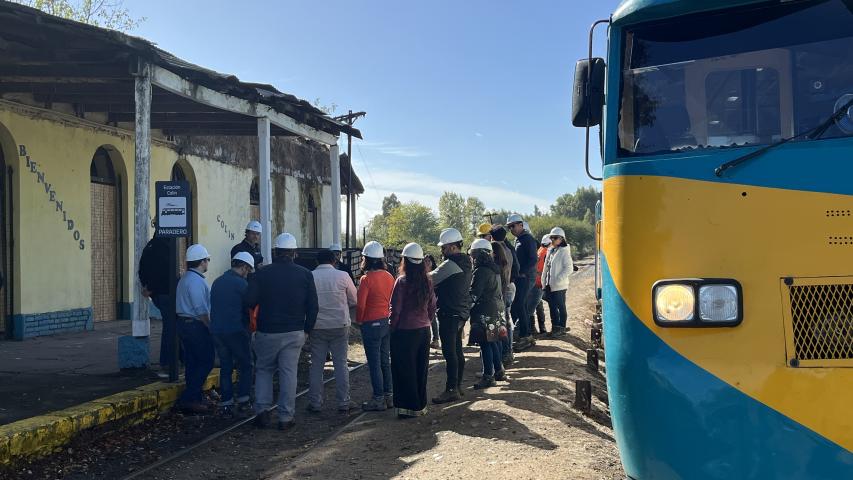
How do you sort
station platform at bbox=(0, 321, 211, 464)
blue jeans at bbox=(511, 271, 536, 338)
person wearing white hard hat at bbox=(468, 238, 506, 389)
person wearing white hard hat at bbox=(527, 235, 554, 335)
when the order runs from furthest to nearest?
person wearing white hard hat at bbox=(527, 235, 554, 335)
blue jeans at bbox=(511, 271, 536, 338)
person wearing white hard hat at bbox=(468, 238, 506, 389)
station platform at bbox=(0, 321, 211, 464)

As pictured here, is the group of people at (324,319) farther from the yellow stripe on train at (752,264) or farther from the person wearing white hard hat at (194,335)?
the yellow stripe on train at (752,264)

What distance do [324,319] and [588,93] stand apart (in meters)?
5.20

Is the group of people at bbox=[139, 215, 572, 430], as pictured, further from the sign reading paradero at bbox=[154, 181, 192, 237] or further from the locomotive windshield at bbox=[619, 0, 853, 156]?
the locomotive windshield at bbox=[619, 0, 853, 156]

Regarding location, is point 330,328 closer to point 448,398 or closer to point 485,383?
point 448,398

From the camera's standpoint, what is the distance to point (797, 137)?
3.70 meters

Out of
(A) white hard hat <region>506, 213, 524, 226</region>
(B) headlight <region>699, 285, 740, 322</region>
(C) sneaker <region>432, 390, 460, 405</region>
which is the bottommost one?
(C) sneaker <region>432, 390, 460, 405</region>

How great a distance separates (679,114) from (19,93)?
11.7 metres

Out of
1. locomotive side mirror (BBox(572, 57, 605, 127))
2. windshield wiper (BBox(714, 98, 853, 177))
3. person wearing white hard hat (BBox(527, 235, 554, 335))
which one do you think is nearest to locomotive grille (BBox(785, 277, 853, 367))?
windshield wiper (BBox(714, 98, 853, 177))

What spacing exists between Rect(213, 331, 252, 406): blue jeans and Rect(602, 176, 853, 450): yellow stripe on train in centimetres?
587

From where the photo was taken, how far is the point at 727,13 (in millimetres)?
3963

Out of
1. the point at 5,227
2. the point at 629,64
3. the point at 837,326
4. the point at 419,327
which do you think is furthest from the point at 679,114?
the point at 5,227

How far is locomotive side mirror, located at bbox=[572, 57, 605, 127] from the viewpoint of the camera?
4.39 meters

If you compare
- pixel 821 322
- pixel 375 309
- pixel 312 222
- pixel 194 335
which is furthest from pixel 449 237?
pixel 312 222

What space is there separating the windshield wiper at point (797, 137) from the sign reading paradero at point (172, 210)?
274 inches
